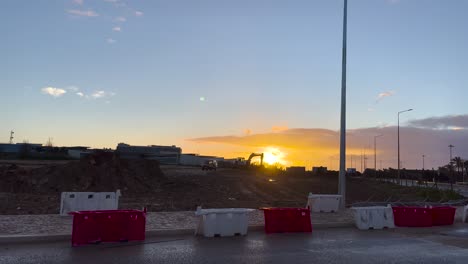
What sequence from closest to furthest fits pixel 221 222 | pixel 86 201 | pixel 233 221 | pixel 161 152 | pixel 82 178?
pixel 221 222
pixel 233 221
pixel 86 201
pixel 82 178
pixel 161 152

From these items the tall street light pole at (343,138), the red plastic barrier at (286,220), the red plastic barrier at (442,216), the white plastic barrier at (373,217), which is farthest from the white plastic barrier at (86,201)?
the red plastic barrier at (442,216)

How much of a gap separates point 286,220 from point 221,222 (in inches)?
88.9

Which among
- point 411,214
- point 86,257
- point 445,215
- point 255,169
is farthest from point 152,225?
point 255,169

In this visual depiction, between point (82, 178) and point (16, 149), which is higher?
point (16, 149)

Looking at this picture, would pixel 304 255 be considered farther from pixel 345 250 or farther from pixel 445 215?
pixel 445 215

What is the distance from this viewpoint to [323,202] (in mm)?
20375

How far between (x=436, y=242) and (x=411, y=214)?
13.6 feet

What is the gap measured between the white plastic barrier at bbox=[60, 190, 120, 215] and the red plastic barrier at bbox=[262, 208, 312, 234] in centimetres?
566

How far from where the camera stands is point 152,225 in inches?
575

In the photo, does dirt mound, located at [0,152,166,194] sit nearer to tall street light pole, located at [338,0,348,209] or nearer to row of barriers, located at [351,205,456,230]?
tall street light pole, located at [338,0,348,209]

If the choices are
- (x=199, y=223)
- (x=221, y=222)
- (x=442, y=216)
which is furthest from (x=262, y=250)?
(x=442, y=216)

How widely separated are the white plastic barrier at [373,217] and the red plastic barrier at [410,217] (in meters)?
0.62

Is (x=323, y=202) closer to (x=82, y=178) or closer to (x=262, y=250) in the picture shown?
(x=262, y=250)

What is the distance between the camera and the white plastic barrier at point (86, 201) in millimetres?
16562
